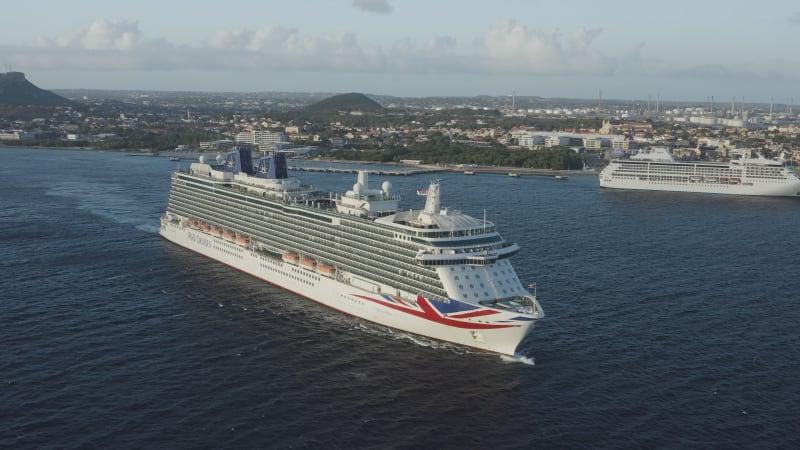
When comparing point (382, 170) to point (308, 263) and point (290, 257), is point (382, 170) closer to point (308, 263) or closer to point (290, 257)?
point (290, 257)

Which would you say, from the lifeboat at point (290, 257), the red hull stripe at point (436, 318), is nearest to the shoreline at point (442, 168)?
the lifeboat at point (290, 257)

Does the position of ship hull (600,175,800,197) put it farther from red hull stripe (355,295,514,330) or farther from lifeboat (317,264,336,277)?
red hull stripe (355,295,514,330)

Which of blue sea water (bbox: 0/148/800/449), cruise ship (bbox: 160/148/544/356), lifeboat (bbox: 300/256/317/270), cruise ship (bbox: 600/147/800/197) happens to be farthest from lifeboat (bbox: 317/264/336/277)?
cruise ship (bbox: 600/147/800/197)

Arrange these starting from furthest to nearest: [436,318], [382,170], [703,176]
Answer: [382,170] < [703,176] < [436,318]

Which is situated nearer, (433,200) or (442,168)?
(433,200)

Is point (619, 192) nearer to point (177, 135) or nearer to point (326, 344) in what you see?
point (326, 344)

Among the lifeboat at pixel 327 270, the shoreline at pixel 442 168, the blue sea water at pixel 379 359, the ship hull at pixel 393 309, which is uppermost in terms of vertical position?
the shoreline at pixel 442 168

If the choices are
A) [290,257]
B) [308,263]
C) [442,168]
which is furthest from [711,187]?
[308,263]

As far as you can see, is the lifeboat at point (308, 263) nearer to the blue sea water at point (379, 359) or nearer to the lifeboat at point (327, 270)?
the lifeboat at point (327, 270)
